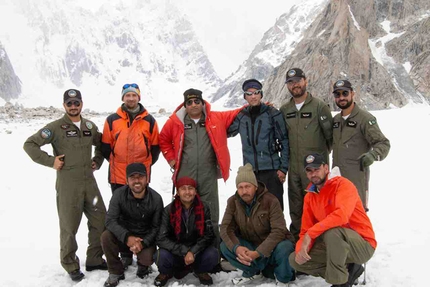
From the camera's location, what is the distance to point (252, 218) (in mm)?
5594

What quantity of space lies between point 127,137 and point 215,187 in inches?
66.6

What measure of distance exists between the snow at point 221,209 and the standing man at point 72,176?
14.0 inches

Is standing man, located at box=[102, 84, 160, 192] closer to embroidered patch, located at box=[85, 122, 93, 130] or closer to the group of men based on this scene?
the group of men

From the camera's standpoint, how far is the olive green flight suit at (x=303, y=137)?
20.2 ft

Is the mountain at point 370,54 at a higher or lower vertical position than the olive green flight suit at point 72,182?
higher

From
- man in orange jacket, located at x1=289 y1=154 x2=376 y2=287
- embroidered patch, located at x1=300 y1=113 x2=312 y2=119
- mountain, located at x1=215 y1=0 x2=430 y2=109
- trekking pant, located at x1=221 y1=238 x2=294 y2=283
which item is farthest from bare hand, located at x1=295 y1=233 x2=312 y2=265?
mountain, located at x1=215 y1=0 x2=430 y2=109

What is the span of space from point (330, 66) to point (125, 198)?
2565 inches

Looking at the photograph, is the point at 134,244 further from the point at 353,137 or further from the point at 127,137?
the point at 353,137

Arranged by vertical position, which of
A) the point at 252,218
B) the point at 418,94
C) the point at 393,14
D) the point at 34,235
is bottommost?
the point at 34,235

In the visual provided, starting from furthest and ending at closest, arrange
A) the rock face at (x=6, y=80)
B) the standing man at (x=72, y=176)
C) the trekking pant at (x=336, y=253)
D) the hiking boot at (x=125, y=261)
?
the rock face at (x=6, y=80)
the hiking boot at (x=125, y=261)
the standing man at (x=72, y=176)
the trekking pant at (x=336, y=253)

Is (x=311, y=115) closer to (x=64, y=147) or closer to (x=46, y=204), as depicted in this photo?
(x=64, y=147)

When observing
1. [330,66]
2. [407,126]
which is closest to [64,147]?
[407,126]

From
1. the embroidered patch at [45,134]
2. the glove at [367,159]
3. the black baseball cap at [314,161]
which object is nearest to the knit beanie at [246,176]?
the black baseball cap at [314,161]

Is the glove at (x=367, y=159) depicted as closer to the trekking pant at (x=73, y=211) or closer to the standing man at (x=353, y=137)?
the standing man at (x=353, y=137)
